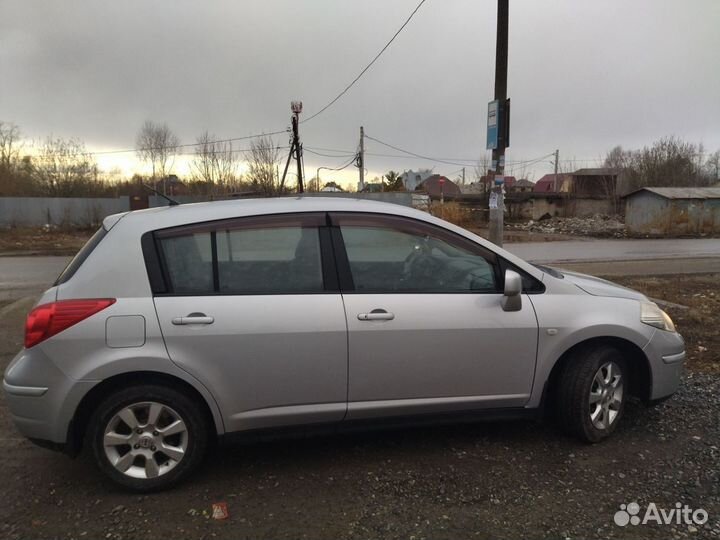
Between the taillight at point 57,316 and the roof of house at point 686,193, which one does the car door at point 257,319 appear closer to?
the taillight at point 57,316

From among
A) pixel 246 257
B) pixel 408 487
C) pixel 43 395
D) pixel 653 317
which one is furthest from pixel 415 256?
pixel 43 395

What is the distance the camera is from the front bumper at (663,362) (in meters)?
3.42

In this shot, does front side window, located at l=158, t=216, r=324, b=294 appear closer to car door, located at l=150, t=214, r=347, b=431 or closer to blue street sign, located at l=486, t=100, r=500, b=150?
car door, located at l=150, t=214, r=347, b=431

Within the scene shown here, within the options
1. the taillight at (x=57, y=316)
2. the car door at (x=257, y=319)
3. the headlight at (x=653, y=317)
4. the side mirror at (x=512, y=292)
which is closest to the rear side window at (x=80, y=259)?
the taillight at (x=57, y=316)

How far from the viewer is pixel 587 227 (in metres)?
31.6

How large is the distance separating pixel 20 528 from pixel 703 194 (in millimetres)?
31765

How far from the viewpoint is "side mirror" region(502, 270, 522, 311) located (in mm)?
3018

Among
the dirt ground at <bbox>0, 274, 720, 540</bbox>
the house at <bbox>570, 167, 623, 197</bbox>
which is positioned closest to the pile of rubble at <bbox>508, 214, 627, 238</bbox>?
the house at <bbox>570, 167, 623, 197</bbox>

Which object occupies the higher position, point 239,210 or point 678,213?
point 678,213

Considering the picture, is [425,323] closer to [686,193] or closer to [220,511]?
[220,511]

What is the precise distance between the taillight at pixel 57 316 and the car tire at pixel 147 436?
47cm

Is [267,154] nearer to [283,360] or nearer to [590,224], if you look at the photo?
[590,224]

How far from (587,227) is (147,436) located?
33039 mm

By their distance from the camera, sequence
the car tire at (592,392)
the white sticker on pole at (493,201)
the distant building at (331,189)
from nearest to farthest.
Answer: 1. the car tire at (592,392)
2. the white sticker on pole at (493,201)
3. the distant building at (331,189)
